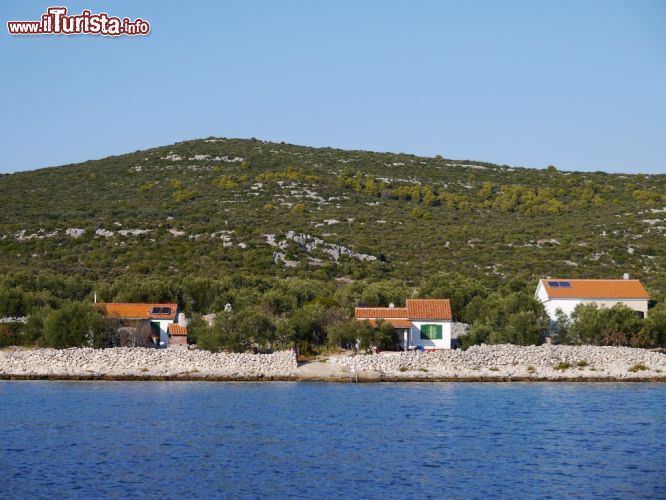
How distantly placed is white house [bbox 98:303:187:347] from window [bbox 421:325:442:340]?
11.4 metres

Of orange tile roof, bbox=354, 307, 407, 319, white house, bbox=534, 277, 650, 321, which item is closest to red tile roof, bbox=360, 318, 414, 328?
orange tile roof, bbox=354, 307, 407, 319

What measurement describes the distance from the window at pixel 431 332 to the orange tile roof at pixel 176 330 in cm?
1145

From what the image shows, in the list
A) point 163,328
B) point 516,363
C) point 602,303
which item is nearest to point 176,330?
point 163,328

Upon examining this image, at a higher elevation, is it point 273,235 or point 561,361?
point 273,235

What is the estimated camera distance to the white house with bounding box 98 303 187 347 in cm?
4619

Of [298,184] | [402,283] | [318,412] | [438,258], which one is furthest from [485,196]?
[318,412]

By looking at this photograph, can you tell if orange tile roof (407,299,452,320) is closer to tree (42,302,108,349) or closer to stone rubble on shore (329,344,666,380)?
stone rubble on shore (329,344,666,380)

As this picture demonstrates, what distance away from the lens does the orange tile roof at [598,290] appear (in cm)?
4984

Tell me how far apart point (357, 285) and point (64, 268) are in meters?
21.9

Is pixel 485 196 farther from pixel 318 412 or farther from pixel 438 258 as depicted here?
pixel 318 412

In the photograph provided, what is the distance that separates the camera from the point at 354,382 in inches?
1582

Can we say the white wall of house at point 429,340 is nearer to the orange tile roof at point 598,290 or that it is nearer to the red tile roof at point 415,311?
the red tile roof at point 415,311

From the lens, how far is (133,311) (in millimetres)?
46844

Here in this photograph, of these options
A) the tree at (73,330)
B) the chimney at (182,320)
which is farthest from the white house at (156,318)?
the tree at (73,330)
